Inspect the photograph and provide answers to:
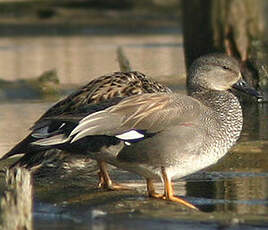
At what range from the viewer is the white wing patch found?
24.8ft

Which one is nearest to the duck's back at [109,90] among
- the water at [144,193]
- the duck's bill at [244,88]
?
the water at [144,193]

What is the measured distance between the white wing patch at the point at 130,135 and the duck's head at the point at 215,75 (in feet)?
3.24

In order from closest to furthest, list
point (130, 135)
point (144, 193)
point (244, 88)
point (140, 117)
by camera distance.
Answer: point (130, 135) → point (140, 117) → point (144, 193) → point (244, 88)

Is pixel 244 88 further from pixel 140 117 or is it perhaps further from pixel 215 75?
pixel 140 117

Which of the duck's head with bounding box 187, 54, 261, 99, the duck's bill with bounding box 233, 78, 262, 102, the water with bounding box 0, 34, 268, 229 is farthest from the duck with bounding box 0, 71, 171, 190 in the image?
the duck's bill with bounding box 233, 78, 262, 102

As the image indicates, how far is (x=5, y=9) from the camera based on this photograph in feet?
Answer: 85.7

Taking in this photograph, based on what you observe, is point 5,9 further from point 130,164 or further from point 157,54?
point 130,164

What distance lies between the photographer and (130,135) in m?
7.59

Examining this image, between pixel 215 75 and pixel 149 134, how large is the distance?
110 centimetres

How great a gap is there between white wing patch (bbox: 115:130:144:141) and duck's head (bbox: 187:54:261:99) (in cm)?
99

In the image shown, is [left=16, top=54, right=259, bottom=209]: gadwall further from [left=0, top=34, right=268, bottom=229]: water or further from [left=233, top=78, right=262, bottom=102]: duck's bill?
[left=233, top=78, right=262, bottom=102]: duck's bill

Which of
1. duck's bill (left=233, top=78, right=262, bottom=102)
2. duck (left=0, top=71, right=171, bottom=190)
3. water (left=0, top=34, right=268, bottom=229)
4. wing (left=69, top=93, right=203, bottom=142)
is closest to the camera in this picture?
water (left=0, top=34, right=268, bottom=229)

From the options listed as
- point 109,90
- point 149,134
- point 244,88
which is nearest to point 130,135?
point 149,134

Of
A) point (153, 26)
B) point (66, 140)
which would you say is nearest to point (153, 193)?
point (66, 140)
